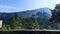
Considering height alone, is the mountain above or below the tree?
above

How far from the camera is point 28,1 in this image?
2367 millimetres

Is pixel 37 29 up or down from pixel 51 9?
down

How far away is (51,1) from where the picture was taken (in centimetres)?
237

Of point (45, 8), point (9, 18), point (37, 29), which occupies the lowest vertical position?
point (37, 29)

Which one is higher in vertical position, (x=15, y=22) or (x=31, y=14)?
(x=31, y=14)

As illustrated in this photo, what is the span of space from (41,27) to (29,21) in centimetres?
22

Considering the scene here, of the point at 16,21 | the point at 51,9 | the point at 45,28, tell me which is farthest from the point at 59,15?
the point at 16,21

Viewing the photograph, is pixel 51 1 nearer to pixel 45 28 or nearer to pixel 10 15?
pixel 45 28

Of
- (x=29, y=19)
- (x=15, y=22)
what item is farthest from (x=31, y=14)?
(x=15, y=22)

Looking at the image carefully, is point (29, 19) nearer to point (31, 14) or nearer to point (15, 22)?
point (31, 14)

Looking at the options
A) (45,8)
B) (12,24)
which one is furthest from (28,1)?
(12,24)

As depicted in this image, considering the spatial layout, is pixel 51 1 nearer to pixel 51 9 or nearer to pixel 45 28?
pixel 51 9

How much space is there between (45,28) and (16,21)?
1.56 feet

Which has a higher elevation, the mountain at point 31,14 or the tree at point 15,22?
the mountain at point 31,14
